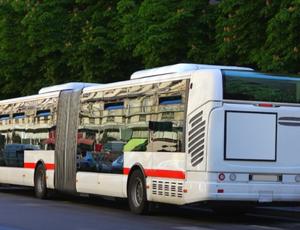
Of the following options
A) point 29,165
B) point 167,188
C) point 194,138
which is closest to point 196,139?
point 194,138

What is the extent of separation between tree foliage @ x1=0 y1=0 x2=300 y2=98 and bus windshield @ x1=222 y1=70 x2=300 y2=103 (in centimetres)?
460

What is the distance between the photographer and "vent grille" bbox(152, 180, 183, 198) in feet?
49.0

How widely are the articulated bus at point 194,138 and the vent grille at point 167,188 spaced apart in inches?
0.8

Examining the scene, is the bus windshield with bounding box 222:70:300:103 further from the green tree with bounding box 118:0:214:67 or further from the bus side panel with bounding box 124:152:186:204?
the green tree with bounding box 118:0:214:67

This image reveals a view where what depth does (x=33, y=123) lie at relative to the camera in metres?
22.7

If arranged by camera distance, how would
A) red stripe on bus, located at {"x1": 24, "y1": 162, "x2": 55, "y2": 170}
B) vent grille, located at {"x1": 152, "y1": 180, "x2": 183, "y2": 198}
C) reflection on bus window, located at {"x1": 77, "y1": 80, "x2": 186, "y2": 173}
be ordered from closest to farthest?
vent grille, located at {"x1": 152, "y1": 180, "x2": 183, "y2": 198} → reflection on bus window, located at {"x1": 77, "y1": 80, "x2": 186, "y2": 173} → red stripe on bus, located at {"x1": 24, "y1": 162, "x2": 55, "y2": 170}

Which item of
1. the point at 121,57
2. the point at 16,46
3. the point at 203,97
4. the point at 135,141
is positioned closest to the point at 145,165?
the point at 135,141

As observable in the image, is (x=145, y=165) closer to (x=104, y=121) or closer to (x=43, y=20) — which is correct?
(x=104, y=121)

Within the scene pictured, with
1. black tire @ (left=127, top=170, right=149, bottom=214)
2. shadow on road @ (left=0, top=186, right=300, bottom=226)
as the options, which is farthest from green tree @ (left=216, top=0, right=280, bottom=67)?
black tire @ (left=127, top=170, right=149, bottom=214)

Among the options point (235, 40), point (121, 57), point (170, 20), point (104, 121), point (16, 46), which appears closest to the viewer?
point (104, 121)

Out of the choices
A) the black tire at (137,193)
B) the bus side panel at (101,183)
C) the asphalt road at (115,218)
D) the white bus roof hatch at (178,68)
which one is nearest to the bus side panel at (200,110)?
the white bus roof hatch at (178,68)

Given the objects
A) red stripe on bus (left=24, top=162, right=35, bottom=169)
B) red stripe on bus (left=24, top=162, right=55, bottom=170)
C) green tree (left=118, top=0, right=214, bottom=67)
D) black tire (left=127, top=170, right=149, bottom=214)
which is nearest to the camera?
black tire (left=127, top=170, right=149, bottom=214)

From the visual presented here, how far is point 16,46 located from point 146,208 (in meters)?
16.9

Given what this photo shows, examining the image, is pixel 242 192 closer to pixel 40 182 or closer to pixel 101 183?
pixel 101 183
